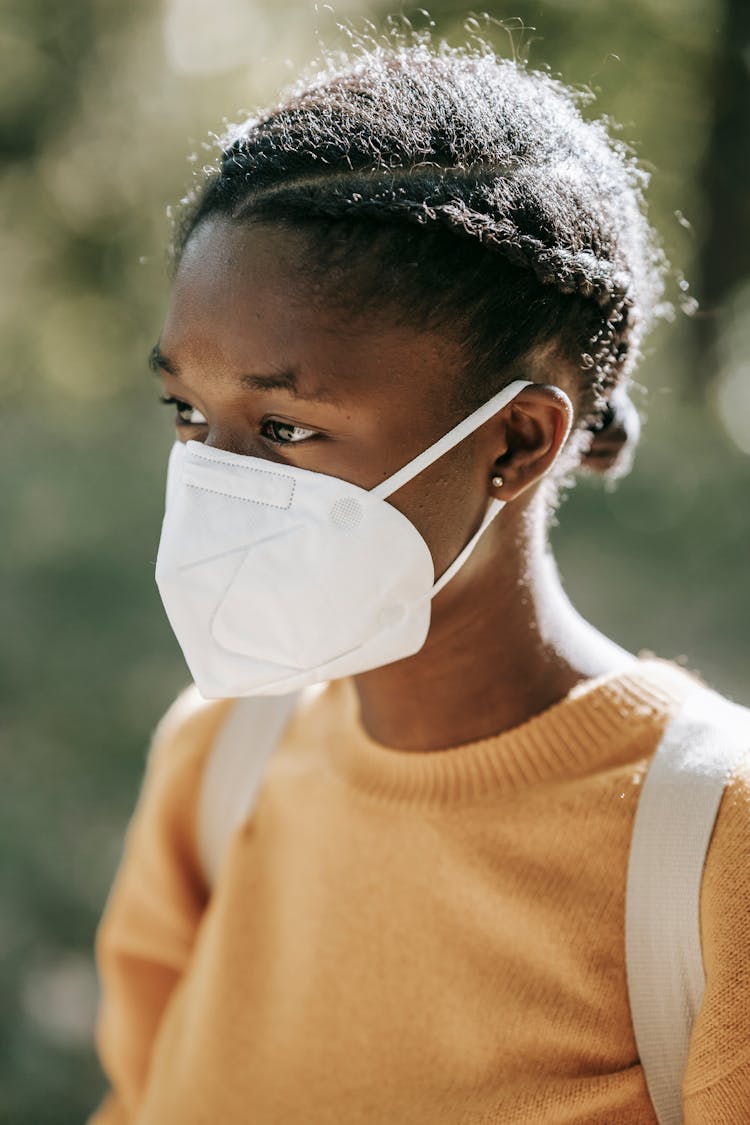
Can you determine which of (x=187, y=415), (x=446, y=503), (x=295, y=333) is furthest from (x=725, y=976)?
(x=187, y=415)

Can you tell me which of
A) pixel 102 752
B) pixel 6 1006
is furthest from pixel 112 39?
pixel 6 1006

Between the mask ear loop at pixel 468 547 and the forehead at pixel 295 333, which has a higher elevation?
the forehead at pixel 295 333

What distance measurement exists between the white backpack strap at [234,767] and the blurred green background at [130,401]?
92cm

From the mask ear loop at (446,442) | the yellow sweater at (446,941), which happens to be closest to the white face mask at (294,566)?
the mask ear loop at (446,442)

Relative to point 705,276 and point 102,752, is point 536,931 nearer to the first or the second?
point 102,752

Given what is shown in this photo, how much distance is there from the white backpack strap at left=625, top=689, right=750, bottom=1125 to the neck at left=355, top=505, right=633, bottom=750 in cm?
26

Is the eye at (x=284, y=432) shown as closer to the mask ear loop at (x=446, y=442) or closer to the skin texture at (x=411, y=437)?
the skin texture at (x=411, y=437)

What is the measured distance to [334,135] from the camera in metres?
1.43

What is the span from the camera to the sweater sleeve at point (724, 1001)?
1.23 m

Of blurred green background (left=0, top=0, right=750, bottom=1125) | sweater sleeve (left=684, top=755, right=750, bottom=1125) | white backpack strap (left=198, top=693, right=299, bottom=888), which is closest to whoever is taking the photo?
sweater sleeve (left=684, top=755, right=750, bottom=1125)

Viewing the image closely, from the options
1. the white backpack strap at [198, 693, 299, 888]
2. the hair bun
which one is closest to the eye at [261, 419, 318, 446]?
the hair bun

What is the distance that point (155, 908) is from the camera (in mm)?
1983

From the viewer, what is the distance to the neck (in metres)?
1.59

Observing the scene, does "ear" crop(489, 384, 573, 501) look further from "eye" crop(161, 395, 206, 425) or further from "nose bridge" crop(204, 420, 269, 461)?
"eye" crop(161, 395, 206, 425)
